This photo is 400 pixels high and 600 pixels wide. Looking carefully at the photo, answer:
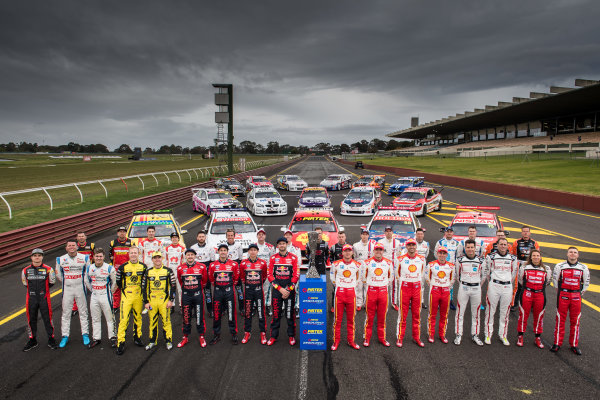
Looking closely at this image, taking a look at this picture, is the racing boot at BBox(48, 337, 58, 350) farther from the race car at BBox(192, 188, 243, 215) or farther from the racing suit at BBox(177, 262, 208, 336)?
the race car at BBox(192, 188, 243, 215)

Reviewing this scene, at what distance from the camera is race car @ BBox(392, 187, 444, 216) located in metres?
19.0

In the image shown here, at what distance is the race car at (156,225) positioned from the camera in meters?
10.7

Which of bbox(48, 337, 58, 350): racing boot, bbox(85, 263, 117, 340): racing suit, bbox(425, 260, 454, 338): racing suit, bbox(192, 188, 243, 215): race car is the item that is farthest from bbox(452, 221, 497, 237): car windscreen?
bbox(192, 188, 243, 215): race car

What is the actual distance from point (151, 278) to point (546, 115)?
74.8 metres

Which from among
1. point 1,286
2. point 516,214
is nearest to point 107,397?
point 1,286

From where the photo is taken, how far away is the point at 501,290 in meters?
6.60

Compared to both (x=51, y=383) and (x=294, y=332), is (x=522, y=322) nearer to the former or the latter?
(x=294, y=332)

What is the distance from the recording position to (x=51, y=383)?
5379 mm

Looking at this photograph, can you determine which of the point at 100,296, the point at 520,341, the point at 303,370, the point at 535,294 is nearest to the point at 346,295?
the point at 303,370

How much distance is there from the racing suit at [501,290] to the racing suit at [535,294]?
Result: 231 mm

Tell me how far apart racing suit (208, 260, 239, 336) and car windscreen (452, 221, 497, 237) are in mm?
7194

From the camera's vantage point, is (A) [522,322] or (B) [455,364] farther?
(A) [522,322]

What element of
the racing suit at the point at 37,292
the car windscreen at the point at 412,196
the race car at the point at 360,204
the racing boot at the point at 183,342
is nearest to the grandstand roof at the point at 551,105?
the car windscreen at the point at 412,196

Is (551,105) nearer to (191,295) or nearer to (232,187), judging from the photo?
(232,187)
